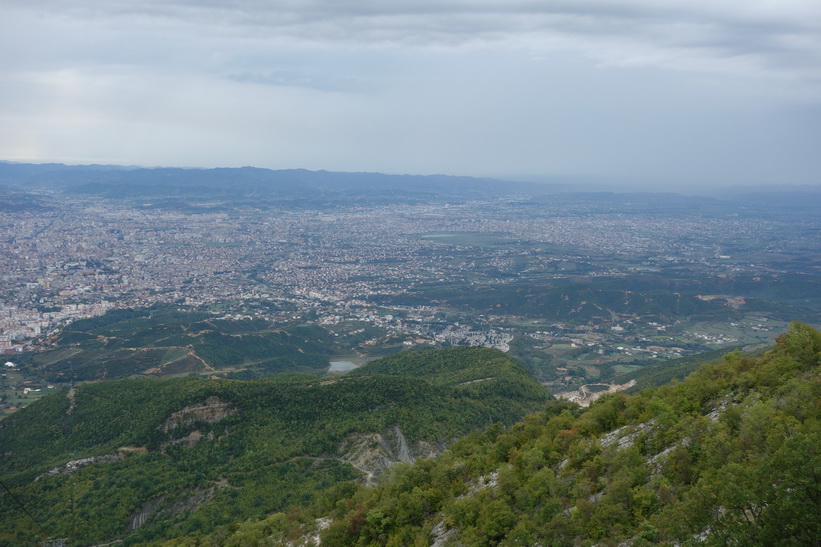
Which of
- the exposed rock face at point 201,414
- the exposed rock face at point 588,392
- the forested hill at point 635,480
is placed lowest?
the exposed rock face at point 588,392

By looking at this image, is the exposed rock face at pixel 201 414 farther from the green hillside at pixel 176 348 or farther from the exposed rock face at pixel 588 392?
the exposed rock face at pixel 588 392

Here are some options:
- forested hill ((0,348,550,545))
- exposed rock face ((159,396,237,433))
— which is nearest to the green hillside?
forested hill ((0,348,550,545))

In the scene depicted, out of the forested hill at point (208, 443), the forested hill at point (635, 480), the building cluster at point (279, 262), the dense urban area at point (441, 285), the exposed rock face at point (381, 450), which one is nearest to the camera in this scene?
the forested hill at point (635, 480)

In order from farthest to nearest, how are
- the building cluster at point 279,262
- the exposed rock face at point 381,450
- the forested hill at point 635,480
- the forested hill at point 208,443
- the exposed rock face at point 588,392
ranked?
the building cluster at point 279,262 < the exposed rock face at point 588,392 < the exposed rock face at point 381,450 < the forested hill at point 208,443 < the forested hill at point 635,480

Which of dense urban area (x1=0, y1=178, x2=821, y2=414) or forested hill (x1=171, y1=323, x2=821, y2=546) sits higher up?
forested hill (x1=171, y1=323, x2=821, y2=546)

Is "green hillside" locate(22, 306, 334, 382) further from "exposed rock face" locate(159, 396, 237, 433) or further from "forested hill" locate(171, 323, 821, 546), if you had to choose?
"forested hill" locate(171, 323, 821, 546)

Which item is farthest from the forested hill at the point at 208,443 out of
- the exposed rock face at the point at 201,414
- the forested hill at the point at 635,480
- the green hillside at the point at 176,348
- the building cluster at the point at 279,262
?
the building cluster at the point at 279,262

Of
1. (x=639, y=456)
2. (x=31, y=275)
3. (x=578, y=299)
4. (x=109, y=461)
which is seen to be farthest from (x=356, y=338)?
(x=31, y=275)
